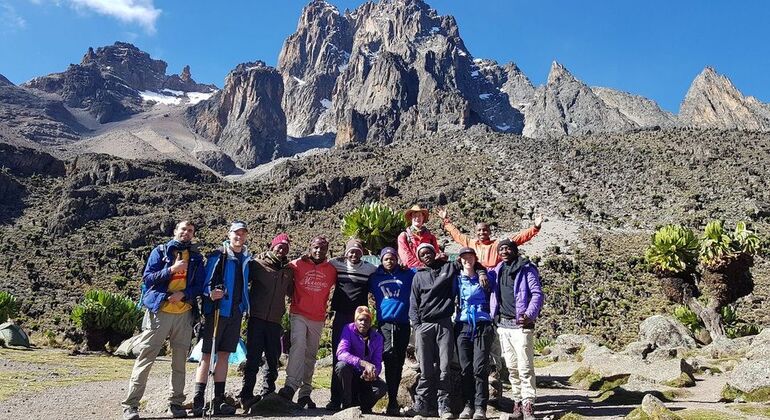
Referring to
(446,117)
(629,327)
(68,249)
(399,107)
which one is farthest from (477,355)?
(399,107)

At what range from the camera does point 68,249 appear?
71.2 metres

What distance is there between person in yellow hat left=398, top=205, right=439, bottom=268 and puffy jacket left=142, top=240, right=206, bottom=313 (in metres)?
2.71

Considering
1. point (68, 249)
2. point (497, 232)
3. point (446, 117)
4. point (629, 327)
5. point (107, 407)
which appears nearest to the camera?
point (107, 407)

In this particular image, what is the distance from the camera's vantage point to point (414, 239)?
830 cm

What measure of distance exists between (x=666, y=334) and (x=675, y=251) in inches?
154

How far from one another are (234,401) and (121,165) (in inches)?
4238

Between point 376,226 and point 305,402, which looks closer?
point 305,402

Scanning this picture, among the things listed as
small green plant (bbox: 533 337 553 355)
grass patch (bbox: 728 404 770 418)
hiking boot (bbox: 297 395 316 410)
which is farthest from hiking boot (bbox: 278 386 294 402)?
small green plant (bbox: 533 337 553 355)

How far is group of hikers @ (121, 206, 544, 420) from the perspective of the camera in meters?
6.79

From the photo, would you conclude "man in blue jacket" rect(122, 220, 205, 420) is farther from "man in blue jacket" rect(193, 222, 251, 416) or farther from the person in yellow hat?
the person in yellow hat

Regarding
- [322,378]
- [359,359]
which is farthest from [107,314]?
[359,359]

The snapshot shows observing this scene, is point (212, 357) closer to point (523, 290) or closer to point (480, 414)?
point (480, 414)

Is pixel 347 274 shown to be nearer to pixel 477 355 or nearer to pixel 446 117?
pixel 477 355

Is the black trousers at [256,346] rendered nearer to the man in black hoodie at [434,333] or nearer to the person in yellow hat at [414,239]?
the man in black hoodie at [434,333]
